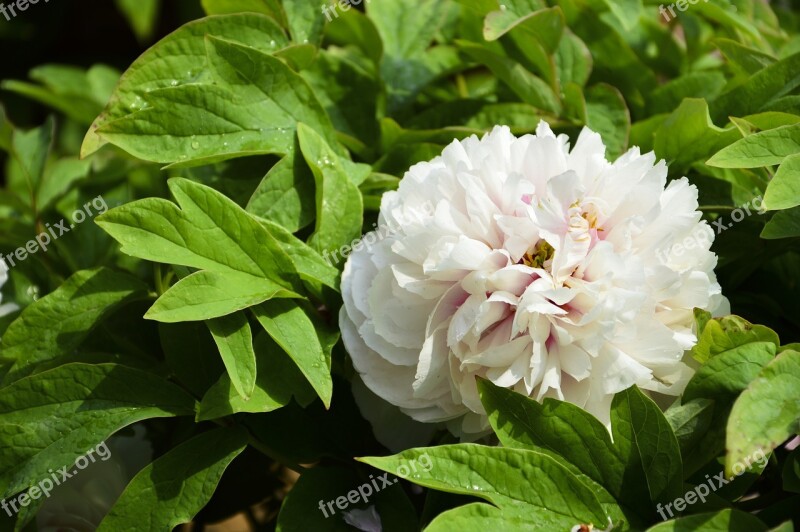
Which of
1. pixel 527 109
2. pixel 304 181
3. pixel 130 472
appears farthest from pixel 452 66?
pixel 130 472

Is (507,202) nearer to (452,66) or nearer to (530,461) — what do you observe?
(530,461)

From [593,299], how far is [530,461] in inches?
4.4

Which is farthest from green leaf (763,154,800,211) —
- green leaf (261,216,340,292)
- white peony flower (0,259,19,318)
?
white peony flower (0,259,19,318)

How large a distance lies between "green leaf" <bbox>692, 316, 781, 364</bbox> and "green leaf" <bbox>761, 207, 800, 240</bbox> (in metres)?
0.07

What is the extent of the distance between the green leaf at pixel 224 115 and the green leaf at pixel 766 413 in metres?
0.40

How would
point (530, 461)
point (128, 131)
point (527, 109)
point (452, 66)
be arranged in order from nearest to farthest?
point (530, 461) → point (128, 131) → point (527, 109) → point (452, 66)

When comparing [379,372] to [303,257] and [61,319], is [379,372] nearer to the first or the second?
[303,257]

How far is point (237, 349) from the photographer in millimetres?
595

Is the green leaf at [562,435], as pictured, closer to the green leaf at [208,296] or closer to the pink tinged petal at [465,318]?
the pink tinged petal at [465,318]

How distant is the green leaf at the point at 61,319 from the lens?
2.25 feet

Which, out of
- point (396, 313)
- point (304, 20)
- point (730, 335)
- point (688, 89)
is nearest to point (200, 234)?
point (396, 313)

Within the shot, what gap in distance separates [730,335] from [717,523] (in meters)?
0.13

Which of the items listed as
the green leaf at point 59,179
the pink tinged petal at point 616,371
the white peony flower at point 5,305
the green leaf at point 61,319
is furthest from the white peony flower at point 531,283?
the green leaf at point 59,179

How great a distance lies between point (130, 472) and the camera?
0.80 m
